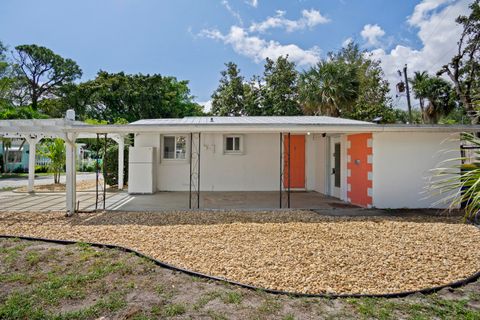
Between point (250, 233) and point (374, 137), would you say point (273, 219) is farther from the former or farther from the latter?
point (374, 137)

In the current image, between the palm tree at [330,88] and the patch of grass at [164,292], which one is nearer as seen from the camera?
the patch of grass at [164,292]

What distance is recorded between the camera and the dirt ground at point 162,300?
2.83 metres

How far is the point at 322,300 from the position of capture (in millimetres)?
3113

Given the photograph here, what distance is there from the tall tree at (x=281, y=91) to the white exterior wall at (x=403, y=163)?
48.0 ft

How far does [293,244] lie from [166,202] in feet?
17.7

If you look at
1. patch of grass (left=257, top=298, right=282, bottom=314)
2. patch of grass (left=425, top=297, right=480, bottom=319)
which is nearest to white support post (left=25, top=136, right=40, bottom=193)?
patch of grass (left=257, top=298, right=282, bottom=314)

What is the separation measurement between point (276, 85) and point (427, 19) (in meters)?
10.8

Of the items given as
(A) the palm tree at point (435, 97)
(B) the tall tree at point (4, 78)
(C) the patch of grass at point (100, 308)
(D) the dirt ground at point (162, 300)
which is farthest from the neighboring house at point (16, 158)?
(A) the palm tree at point (435, 97)

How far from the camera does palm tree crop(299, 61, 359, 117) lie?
17.9 m

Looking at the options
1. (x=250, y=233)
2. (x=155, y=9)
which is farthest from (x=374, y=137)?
(x=155, y=9)

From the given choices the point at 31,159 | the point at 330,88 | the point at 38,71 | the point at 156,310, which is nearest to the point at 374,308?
the point at 156,310

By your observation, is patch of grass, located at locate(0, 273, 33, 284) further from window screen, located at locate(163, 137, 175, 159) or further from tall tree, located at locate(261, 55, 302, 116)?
tall tree, located at locate(261, 55, 302, 116)

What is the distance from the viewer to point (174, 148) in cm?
1206

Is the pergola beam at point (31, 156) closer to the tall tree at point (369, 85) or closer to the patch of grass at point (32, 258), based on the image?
the patch of grass at point (32, 258)
